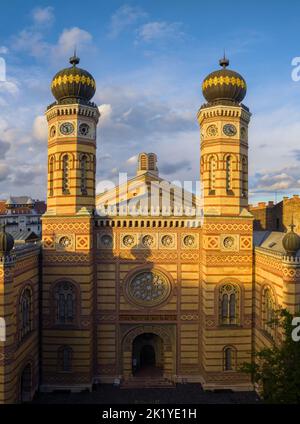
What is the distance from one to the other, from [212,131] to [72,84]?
8776mm

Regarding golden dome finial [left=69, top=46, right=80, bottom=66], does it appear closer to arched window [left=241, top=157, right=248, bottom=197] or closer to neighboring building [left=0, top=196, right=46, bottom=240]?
arched window [left=241, top=157, right=248, bottom=197]

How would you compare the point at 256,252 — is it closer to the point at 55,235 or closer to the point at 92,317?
the point at 92,317

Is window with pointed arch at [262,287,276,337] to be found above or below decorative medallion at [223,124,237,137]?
below

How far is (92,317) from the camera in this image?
74.3 ft

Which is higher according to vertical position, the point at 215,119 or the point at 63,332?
the point at 215,119

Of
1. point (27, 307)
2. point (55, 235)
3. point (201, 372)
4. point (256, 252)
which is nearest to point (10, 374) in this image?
point (27, 307)

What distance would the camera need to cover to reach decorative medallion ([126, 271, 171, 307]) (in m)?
23.4

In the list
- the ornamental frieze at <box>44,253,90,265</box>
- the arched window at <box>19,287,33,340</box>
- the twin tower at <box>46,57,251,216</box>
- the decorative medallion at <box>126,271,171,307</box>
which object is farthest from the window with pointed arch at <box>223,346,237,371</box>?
the arched window at <box>19,287,33,340</box>

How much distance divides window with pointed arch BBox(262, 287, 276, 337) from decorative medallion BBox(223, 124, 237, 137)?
9.23 meters

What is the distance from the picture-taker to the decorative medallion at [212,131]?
75.1ft

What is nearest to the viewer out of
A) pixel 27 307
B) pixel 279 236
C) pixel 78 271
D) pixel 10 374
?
pixel 10 374

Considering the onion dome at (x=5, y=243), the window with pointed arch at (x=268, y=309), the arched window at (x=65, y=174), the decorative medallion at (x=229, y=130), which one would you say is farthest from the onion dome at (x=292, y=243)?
the onion dome at (x=5, y=243)

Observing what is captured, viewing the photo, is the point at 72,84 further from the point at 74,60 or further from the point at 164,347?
the point at 164,347

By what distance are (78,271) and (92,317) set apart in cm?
292
